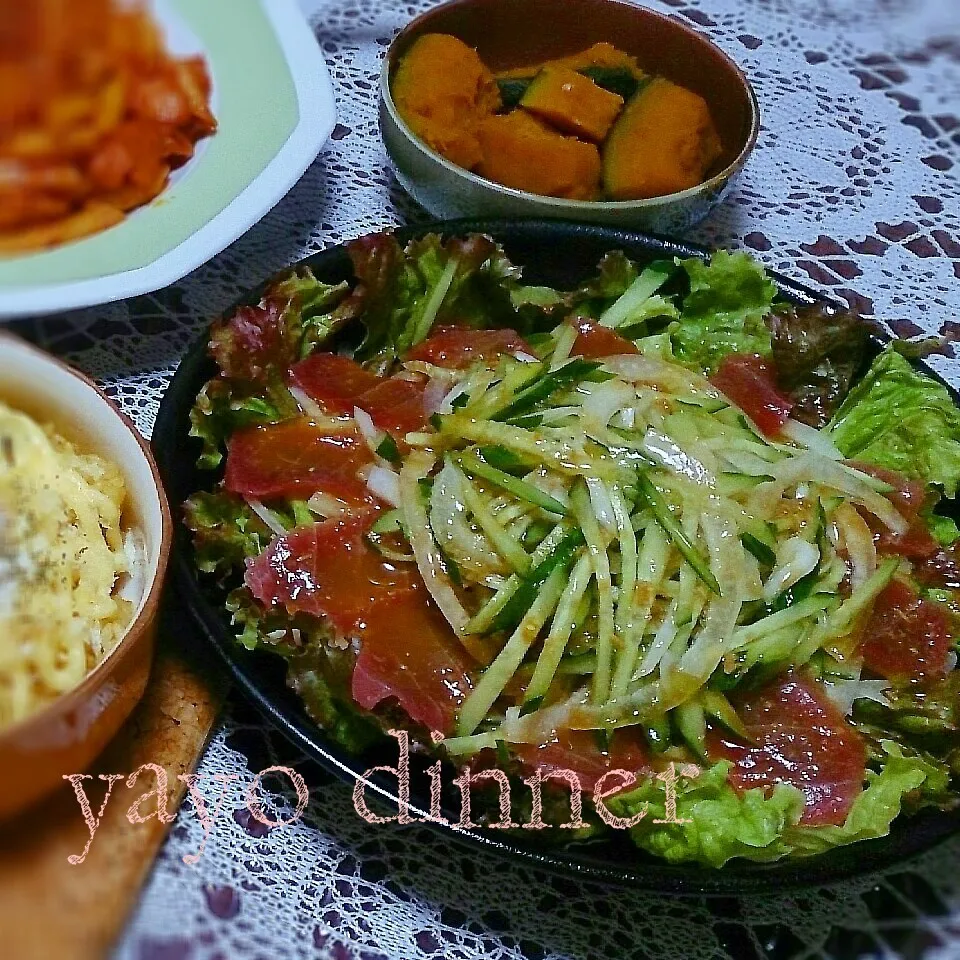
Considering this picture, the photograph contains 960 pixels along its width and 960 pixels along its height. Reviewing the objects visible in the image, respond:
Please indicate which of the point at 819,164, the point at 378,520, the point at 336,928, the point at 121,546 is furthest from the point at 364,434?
the point at 819,164

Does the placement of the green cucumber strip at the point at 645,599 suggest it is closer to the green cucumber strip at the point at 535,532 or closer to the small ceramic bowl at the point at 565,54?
the green cucumber strip at the point at 535,532

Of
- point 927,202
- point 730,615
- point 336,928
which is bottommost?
point 336,928

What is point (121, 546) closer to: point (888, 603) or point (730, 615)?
point (730, 615)

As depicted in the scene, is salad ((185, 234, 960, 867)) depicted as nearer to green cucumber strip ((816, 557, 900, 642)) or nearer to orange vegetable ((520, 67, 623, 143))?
green cucumber strip ((816, 557, 900, 642))

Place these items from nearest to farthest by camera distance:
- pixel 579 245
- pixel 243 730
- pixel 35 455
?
pixel 35 455 < pixel 243 730 < pixel 579 245

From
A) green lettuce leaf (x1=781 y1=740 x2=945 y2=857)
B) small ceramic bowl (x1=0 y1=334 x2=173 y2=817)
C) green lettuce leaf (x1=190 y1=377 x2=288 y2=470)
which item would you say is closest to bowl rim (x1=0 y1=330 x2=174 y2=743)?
small ceramic bowl (x1=0 y1=334 x2=173 y2=817)

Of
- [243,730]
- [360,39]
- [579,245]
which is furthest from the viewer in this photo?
[360,39]
